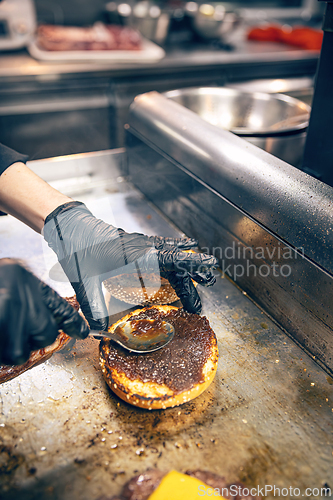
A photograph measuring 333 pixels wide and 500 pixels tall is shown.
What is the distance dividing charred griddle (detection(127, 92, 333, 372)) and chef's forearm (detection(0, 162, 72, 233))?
1.92 ft

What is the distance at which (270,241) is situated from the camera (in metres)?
1.25

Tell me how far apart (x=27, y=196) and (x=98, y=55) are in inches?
100

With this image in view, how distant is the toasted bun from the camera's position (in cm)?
99

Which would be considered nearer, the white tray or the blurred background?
the blurred background

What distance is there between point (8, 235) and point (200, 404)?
4.01 feet

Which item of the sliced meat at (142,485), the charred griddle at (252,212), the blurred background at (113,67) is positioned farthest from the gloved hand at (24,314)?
the blurred background at (113,67)

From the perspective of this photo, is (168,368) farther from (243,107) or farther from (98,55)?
(98,55)

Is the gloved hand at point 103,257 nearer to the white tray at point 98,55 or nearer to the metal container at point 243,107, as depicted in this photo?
the metal container at point 243,107

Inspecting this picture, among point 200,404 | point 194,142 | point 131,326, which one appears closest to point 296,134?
point 194,142

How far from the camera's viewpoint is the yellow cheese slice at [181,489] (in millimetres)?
798

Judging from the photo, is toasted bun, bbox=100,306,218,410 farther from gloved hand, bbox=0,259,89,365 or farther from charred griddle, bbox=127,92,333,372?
charred griddle, bbox=127,92,333,372

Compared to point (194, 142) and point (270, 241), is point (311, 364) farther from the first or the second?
point (194, 142)

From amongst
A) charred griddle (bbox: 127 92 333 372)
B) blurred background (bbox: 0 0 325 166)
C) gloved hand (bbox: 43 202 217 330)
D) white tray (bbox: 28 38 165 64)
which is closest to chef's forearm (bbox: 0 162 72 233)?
gloved hand (bbox: 43 202 217 330)

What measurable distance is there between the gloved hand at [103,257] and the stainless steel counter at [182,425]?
150 mm
